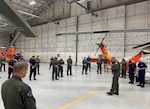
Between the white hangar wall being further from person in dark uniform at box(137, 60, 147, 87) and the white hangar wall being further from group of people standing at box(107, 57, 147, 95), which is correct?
person in dark uniform at box(137, 60, 147, 87)

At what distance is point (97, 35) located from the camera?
18.1 metres

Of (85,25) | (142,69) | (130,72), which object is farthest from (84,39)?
(142,69)

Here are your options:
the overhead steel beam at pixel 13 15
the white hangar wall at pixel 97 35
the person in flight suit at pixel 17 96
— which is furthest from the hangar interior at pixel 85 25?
the person in flight suit at pixel 17 96

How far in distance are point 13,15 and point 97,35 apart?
55.3 feet

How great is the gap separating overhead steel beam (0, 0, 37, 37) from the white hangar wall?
26.4ft

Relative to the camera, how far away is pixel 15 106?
4.45 feet

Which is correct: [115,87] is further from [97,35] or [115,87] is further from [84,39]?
[84,39]

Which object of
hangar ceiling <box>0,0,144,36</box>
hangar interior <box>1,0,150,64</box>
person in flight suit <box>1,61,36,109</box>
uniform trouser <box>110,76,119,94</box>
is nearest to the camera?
person in flight suit <box>1,61,36,109</box>

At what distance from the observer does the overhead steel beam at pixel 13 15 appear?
1.63 metres

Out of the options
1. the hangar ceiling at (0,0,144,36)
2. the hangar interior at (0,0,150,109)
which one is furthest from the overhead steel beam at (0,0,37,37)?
the hangar ceiling at (0,0,144,36)

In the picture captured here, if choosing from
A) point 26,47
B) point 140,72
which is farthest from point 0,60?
point 26,47

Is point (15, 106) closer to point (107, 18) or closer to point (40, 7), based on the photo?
point (107, 18)

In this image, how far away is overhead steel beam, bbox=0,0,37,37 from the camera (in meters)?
1.63

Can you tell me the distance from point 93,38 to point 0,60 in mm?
11712
